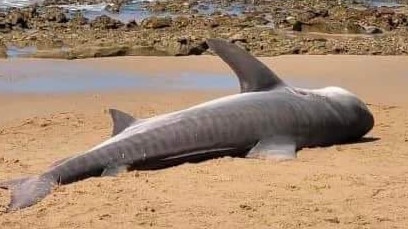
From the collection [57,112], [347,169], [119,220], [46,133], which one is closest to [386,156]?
[347,169]

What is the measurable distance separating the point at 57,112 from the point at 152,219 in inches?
205

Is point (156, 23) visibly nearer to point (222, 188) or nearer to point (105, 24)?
point (105, 24)

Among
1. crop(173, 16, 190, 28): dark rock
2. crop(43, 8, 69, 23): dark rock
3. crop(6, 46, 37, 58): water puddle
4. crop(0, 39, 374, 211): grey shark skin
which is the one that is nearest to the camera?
crop(0, 39, 374, 211): grey shark skin

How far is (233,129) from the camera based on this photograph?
6.80 m

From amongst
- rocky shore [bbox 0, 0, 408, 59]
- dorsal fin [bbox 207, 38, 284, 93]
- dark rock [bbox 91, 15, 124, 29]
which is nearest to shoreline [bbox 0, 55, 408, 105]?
rocky shore [bbox 0, 0, 408, 59]

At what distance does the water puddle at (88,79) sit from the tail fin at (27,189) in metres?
5.68

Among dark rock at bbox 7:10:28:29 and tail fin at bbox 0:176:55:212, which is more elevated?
tail fin at bbox 0:176:55:212

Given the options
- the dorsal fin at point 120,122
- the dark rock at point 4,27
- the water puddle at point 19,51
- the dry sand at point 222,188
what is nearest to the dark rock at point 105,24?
the dark rock at point 4,27

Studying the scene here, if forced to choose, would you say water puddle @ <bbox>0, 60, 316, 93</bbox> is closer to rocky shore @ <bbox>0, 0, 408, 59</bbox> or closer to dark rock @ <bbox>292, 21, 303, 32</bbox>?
rocky shore @ <bbox>0, 0, 408, 59</bbox>

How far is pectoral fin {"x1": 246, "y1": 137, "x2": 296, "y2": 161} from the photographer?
22.2 ft

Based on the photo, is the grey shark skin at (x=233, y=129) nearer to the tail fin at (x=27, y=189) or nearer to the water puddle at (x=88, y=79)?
the tail fin at (x=27, y=189)

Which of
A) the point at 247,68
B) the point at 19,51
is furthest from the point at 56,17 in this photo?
the point at 247,68

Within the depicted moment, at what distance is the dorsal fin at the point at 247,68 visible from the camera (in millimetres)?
7406

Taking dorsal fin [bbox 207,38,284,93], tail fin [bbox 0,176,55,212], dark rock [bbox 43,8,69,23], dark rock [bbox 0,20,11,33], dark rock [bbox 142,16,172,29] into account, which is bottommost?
dark rock [bbox 43,8,69,23]
